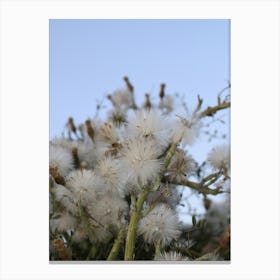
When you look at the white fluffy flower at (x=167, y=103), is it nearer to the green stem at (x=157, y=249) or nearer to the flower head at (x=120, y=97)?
the flower head at (x=120, y=97)

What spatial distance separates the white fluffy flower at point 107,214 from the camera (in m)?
1.24

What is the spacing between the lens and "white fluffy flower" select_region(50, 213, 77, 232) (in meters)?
1.28

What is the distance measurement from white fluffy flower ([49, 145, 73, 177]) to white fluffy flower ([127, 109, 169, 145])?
179 millimetres

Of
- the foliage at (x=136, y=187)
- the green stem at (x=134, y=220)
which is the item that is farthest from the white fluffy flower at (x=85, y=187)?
the green stem at (x=134, y=220)

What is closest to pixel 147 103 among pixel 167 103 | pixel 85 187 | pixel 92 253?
pixel 167 103

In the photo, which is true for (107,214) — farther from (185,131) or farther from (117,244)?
(185,131)

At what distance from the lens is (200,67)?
1372mm
